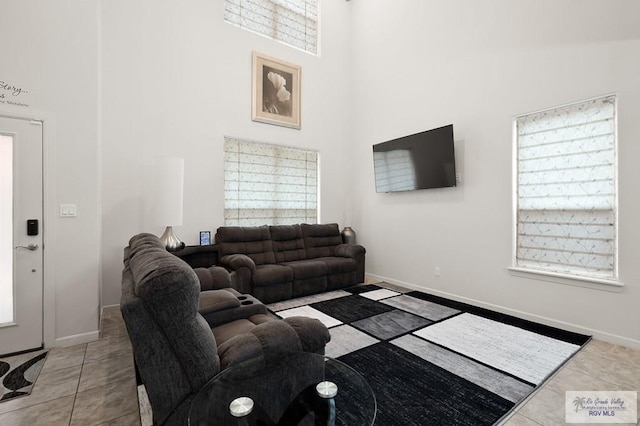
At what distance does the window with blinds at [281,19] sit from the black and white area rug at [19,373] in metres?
4.68

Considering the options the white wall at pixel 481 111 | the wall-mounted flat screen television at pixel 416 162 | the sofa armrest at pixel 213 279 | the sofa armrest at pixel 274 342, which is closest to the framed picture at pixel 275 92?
the white wall at pixel 481 111

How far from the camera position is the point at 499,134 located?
3.47 m

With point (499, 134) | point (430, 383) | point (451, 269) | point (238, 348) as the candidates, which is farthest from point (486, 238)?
point (238, 348)

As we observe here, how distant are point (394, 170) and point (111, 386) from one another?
4.11 m

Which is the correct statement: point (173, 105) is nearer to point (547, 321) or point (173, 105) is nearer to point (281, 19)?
point (281, 19)

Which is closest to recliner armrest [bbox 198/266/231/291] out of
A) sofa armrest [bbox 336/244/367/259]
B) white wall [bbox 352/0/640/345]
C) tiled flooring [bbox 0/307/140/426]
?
tiled flooring [bbox 0/307/140/426]

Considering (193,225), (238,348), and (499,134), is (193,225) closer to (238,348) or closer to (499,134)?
(238,348)

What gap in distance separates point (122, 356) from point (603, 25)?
5214 mm

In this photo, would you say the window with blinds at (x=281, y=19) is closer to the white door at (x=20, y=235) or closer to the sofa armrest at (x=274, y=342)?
the white door at (x=20, y=235)

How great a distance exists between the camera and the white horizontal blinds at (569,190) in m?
2.76

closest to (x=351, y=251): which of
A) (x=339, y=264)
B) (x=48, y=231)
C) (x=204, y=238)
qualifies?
(x=339, y=264)

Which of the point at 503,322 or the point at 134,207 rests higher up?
the point at 134,207

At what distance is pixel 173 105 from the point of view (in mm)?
3977

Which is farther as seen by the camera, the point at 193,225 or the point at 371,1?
the point at 371,1
